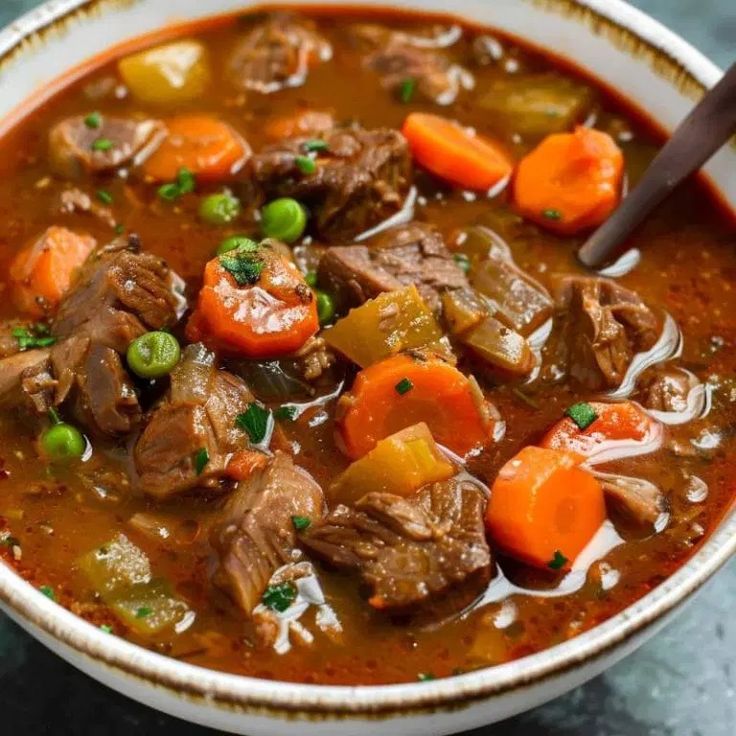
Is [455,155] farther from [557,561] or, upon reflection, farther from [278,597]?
[278,597]

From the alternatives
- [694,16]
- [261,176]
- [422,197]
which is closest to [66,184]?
[261,176]

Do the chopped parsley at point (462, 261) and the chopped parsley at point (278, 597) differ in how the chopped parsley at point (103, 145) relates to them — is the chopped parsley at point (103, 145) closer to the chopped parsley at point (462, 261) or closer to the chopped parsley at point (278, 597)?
the chopped parsley at point (462, 261)

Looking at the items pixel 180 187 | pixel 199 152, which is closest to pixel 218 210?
pixel 180 187

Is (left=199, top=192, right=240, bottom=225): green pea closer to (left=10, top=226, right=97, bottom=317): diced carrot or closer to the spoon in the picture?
(left=10, top=226, right=97, bottom=317): diced carrot

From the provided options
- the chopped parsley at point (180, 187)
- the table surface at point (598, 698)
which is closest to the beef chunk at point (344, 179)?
the chopped parsley at point (180, 187)

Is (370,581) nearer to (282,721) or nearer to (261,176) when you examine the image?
(282,721)

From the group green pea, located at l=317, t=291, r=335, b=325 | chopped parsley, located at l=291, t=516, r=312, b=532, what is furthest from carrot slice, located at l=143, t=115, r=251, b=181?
chopped parsley, located at l=291, t=516, r=312, b=532
